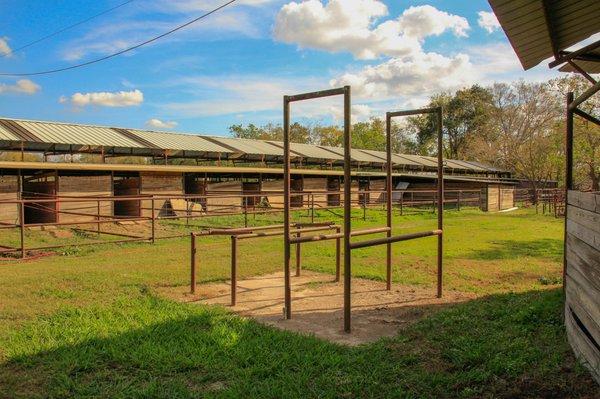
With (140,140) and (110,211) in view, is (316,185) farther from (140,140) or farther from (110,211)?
(110,211)

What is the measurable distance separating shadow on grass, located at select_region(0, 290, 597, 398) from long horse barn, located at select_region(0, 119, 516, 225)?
6.65 meters

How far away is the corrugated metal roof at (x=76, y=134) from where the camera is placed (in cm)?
1750

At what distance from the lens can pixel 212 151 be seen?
22.9 meters

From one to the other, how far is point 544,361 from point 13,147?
17.3 metres

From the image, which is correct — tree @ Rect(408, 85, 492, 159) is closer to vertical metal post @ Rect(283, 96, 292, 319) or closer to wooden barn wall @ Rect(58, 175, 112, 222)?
wooden barn wall @ Rect(58, 175, 112, 222)

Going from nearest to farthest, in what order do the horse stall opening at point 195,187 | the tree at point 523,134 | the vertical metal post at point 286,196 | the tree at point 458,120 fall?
the vertical metal post at point 286,196 → the horse stall opening at point 195,187 → the tree at point 523,134 → the tree at point 458,120

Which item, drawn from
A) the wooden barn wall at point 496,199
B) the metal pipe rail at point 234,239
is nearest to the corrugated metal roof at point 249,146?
the wooden barn wall at point 496,199

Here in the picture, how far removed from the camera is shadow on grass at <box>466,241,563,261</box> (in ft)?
34.2

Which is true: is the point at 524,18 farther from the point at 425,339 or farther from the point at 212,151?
the point at 212,151

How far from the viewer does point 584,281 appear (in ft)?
11.2

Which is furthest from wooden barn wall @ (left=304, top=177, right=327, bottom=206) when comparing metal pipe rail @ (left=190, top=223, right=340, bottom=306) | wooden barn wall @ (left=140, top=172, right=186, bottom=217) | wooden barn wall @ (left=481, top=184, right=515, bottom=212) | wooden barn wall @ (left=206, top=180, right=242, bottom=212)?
metal pipe rail @ (left=190, top=223, right=340, bottom=306)

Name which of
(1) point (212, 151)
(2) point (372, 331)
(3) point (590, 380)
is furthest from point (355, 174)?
(3) point (590, 380)

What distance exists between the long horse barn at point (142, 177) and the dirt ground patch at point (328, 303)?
5.42 meters

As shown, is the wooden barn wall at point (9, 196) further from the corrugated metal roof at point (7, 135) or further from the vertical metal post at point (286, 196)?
the vertical metal post at point (286, 196)
